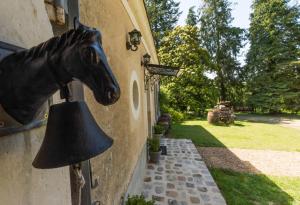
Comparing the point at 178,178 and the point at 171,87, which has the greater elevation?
the point at 171,87

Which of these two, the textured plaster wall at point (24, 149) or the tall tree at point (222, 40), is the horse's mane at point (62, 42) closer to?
the textured plaster wall at point (24, 149)

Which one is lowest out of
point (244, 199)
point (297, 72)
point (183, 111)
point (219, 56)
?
point (244, 199)

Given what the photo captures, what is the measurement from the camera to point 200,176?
208 inches

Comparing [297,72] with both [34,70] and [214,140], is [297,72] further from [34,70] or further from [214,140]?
[34,70]

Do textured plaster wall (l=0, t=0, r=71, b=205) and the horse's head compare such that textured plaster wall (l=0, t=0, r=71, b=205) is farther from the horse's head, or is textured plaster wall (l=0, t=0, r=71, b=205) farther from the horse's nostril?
the horse's nostril

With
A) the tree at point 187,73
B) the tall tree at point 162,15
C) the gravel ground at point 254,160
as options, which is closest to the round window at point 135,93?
the gravel ground at point 254,160

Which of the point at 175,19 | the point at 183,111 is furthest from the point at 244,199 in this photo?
the point at 175,19

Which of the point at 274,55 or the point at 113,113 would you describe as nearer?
the point at 113,113

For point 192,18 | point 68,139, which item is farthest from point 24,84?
point 192,18

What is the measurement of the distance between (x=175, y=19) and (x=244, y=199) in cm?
2460

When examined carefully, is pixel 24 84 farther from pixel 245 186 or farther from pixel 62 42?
pixel 245 186

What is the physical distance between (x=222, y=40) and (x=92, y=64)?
26.1m

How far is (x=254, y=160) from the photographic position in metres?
6.97

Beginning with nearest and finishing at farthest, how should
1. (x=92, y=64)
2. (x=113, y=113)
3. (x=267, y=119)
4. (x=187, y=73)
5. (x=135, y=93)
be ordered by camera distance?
1. (x=92, y=64)
2. (x=113, y=113)
3. (x=135, y=93)
4. (x=267, y=119)
5. (x=187, y=73)
